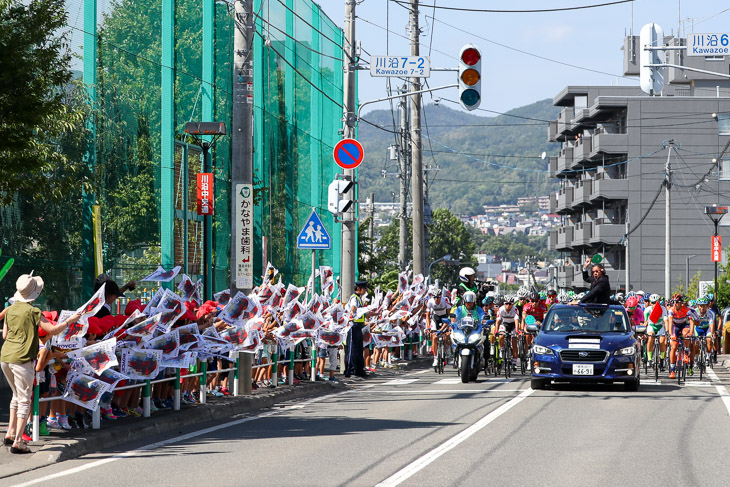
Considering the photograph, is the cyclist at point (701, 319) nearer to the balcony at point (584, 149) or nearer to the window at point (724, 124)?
the window at point (724, 124)

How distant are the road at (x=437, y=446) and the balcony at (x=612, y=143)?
213 ft

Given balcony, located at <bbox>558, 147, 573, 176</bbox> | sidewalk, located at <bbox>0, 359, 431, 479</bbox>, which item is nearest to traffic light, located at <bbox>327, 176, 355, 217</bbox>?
sidewalk, located at <bbox>0, 359, 431, 479</bbox>

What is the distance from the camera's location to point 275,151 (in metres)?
32.0

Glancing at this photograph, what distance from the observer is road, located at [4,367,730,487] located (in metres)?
9.59

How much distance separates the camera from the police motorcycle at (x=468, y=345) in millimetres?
21031

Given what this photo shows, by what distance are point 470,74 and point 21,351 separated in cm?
1140

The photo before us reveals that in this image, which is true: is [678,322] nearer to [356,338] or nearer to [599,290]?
[599,290]

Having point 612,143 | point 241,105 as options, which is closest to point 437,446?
point 241,105

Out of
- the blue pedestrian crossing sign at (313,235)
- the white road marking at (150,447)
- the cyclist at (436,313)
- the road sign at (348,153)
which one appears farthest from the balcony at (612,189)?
the white road marking at (150,447)

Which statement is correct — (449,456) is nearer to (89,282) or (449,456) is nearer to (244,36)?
(244,36)

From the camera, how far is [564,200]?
92.9 m

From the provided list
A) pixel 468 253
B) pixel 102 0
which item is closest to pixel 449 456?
pixel 102 0

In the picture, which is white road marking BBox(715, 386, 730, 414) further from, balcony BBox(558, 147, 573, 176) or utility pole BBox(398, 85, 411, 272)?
balcony BBox(558, 147, 573, 176)

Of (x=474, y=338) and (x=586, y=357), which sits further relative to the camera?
(x=474, y=338)
